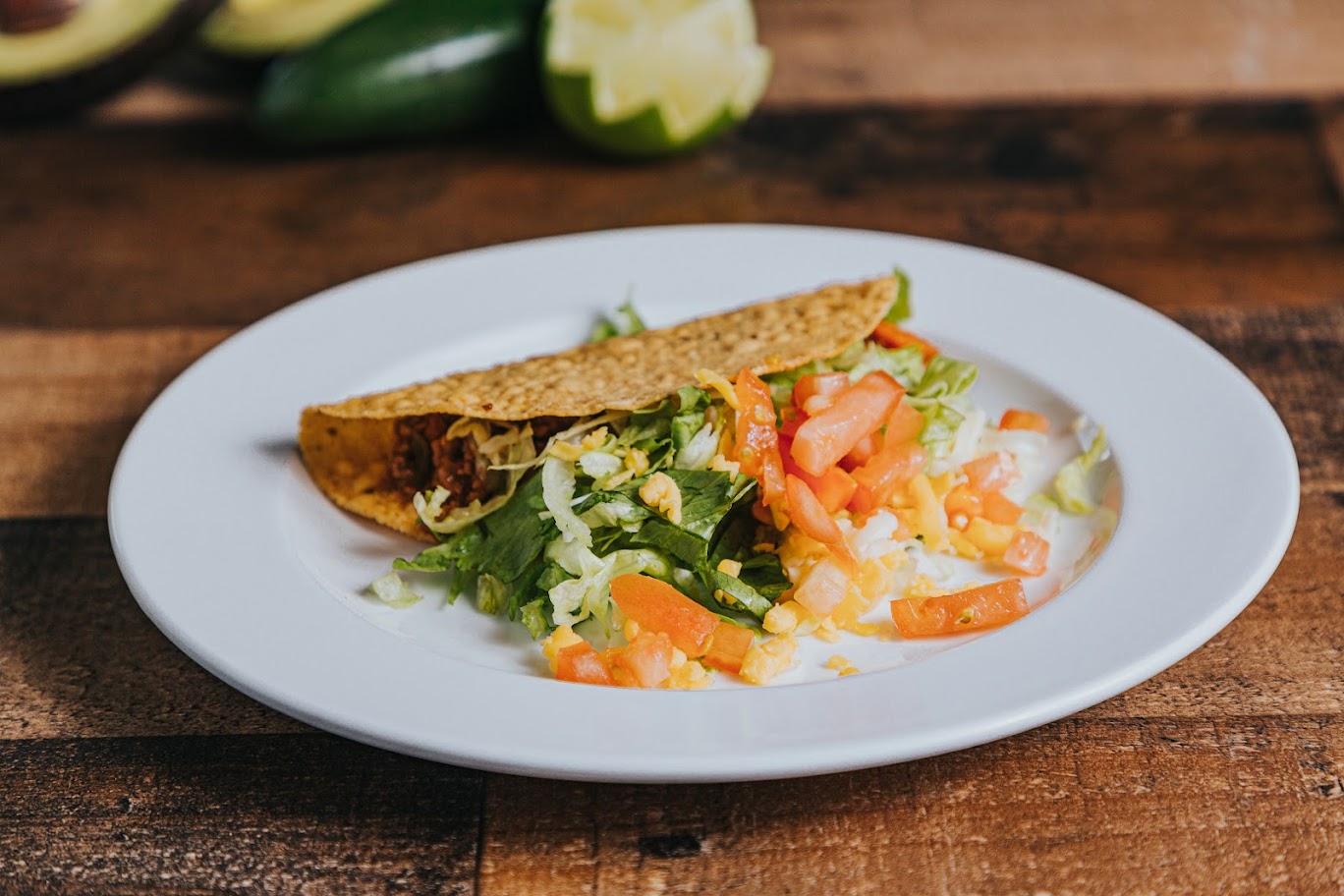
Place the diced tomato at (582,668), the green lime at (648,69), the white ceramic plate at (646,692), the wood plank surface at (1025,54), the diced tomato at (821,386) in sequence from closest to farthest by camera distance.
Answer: the white ceramic plate at (646,692), the diced tomato at (582,668), the diced tomato at (821,386), the green lime at (648,69), the wood plank surface at (1025,54)

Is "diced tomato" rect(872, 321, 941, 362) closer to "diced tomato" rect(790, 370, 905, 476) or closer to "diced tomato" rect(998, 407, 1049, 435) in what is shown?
"diced tomato" rect(998, 407, 1049, 435)

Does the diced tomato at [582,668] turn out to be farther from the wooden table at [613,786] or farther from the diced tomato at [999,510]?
the diced tomato at [999,510]

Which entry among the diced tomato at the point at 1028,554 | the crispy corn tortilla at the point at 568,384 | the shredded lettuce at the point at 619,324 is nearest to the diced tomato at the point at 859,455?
the crispy corn tortilla at the point at 568,384

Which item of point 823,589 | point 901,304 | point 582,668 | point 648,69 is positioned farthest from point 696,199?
point 582,668

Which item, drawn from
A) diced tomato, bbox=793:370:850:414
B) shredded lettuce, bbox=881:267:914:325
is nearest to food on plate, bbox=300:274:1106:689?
diced tomato, bbox=793:370:850:414

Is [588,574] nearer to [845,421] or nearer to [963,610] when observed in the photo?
[845,421]

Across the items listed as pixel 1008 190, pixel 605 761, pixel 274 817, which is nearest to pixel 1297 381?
pixel 1008 190

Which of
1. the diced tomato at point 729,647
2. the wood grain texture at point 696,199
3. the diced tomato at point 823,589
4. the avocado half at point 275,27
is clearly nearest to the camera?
the diced tomato at point 729,647

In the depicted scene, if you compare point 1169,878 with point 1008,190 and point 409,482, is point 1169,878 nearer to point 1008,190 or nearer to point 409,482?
point 409,482
